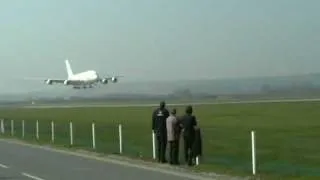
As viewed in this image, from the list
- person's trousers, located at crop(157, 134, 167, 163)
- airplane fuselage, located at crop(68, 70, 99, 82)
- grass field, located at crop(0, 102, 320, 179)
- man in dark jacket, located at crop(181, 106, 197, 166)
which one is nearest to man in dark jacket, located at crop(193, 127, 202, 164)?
man in dark jacket, located at crop(181, 106, 197, 166)

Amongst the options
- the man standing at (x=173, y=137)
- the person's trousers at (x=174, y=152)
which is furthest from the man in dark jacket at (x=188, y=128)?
the person's trousers at (x=174, y=152)

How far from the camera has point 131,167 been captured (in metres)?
23.1

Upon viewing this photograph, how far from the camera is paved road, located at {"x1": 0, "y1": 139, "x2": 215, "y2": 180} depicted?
19.8 meters

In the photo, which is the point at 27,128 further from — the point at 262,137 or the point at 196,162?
the point at 196,162

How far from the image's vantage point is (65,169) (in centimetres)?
2231

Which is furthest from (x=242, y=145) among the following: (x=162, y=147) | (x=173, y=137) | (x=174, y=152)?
(x=173, y=137)

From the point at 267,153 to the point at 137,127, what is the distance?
65.7ft

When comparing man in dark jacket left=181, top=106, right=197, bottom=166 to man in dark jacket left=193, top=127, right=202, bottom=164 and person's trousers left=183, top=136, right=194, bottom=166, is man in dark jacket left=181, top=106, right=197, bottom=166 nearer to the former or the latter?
person's trousers left=183, top=136, right=194, bottom=166

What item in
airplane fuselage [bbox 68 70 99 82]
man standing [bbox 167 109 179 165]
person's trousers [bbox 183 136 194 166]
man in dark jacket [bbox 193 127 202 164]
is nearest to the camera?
man in dark jacket [bbox 193 127 202 164]

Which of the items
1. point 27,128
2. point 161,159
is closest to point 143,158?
point 161,159

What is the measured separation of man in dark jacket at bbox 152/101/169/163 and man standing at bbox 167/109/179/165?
593mm

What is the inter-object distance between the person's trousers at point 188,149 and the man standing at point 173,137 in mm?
401

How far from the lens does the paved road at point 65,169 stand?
19797mm

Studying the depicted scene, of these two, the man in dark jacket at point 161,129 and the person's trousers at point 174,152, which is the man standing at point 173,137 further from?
the man in dark jacket at point 161,129
